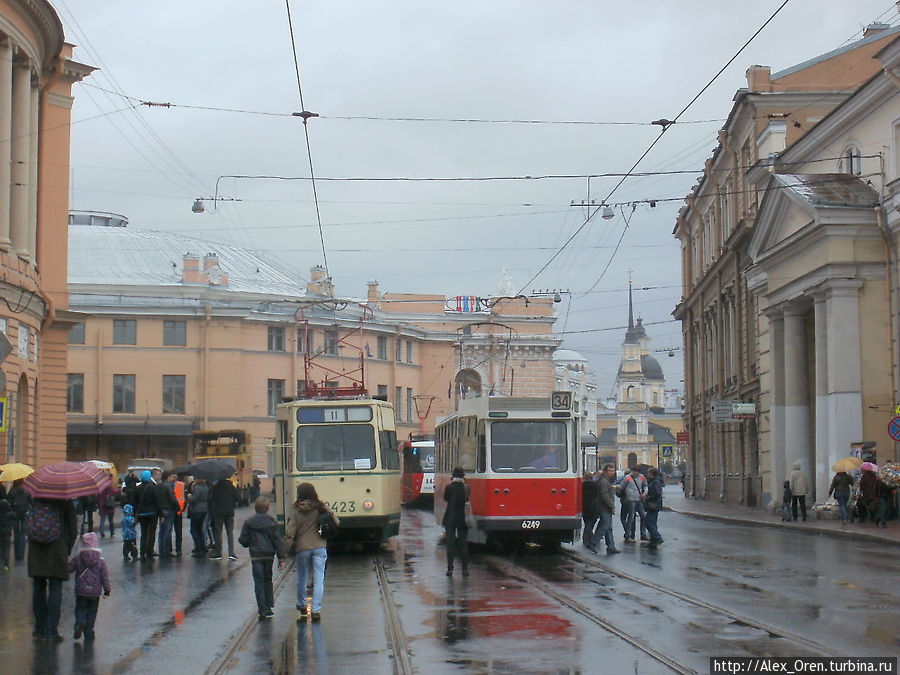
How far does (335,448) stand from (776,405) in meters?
21.9

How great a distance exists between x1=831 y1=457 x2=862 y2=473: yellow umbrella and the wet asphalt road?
8642 mm

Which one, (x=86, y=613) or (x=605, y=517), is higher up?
(x=605, y=517)

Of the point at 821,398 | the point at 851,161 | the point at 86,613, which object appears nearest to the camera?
the point at 86,613

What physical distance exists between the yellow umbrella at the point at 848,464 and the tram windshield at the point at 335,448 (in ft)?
45.5

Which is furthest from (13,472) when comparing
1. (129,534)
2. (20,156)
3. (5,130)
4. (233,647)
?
(20,156)

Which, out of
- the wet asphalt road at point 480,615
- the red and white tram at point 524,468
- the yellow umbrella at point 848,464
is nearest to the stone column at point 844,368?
the yellow umbrella at point 848,464

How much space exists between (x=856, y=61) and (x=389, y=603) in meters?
34.3

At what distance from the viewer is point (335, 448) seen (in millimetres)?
23031

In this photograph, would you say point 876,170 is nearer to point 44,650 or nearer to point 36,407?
point 36,407

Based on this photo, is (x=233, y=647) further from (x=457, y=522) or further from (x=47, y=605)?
(x=457, y=522)

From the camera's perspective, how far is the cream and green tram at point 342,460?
22.7 meters

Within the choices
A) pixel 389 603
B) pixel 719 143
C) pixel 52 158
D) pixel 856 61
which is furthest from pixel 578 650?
pixel 719 143

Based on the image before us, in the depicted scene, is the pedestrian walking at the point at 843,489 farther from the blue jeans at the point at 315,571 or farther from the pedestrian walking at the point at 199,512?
the blue jeans at the point at 315,571

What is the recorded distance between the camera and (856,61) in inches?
1718
